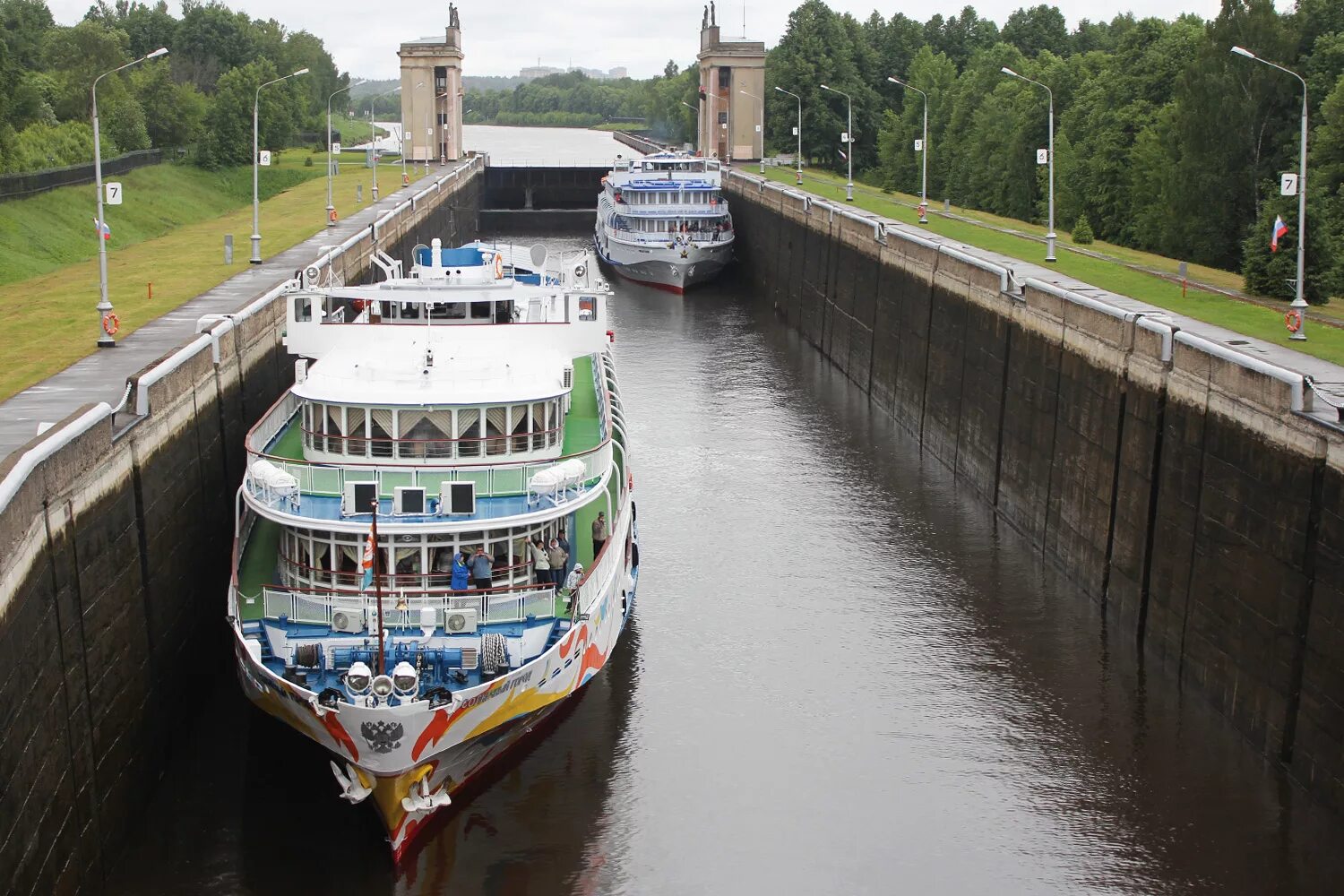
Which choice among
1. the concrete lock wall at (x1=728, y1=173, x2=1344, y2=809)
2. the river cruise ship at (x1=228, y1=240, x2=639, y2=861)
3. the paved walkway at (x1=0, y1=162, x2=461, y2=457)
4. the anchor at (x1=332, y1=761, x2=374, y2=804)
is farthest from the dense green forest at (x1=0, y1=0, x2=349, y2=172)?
the anchor at (x1=332, y1=761, x2=374, y2=804)

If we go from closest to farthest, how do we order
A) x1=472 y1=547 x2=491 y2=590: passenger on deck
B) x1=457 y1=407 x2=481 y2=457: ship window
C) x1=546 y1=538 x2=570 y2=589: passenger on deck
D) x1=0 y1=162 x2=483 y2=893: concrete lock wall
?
x1=0 y1=162 x2=483 y2=893: concrete lock wall → x1=472 y1=547 x2=491 y2=590: passenger on deck → x1=546 y1=538 x2=570 y2=589: passenger on deck → x1=457 y1=407 x2=481 y2=457: ship window

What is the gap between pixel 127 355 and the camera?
3594 centimetres

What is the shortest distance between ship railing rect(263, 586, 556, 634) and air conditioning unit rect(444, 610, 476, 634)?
0.05 metres

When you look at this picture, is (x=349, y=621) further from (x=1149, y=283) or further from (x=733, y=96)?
(x=733, y=96)

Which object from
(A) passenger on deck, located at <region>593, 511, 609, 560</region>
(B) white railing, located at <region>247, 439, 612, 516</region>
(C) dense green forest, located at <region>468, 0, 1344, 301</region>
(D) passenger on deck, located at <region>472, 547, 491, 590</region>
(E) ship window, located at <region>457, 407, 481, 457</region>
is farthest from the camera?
(C) dense green forest, located at <region>468, 0, 1344, 301</region>

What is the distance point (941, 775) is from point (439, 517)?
9.60 meters

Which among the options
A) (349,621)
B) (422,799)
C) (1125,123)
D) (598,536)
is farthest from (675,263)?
(422,799)

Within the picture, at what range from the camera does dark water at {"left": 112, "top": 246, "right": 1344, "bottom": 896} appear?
2412cm

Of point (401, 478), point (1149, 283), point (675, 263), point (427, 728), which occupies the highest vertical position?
point (1149, 283)

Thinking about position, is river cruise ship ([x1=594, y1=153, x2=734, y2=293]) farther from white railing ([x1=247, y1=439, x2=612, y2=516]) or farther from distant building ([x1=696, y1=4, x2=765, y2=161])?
white railing ([x1=247, y1=439, x2=612, y2=516])

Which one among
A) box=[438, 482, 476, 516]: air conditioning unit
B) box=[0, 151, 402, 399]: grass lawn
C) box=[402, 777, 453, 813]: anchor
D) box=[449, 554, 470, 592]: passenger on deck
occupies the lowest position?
box=[402, 777, 453, 813]: anchor

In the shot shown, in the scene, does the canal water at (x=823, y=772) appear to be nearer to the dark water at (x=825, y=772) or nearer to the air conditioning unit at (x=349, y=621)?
the dark water at (x=825, y=772)

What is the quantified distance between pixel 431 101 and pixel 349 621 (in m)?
107

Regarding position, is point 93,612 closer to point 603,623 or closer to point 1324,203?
point 603,623
